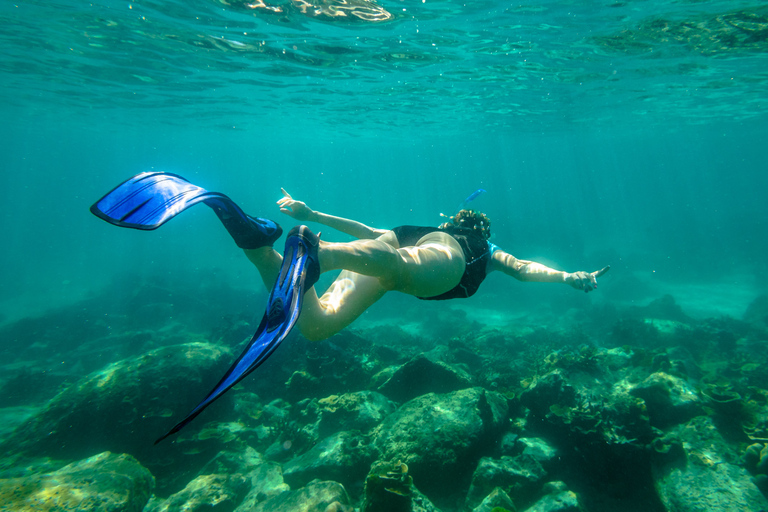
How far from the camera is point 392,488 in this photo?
3787 millimetres

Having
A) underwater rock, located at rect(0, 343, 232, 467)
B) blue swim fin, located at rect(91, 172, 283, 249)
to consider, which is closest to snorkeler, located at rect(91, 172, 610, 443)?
blue swim fin, located at rect(91, 172, 283, 249)

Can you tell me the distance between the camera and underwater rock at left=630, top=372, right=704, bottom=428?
621 cm

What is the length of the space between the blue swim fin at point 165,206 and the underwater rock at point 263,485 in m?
4.13

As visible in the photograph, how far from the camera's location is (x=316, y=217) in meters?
4.80

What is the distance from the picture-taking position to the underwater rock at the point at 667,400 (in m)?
6.21

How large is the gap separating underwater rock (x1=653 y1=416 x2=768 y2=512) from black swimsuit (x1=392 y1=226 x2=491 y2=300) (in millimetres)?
4042

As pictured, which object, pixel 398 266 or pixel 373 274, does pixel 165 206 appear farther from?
pixel 398 266

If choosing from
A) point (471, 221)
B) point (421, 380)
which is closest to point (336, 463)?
point (421, 380)

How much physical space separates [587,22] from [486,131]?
25.5 m

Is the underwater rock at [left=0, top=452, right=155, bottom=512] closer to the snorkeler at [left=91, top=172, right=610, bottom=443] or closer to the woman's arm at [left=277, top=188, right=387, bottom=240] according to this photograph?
the snorkeler at [left=91, top=172, right=610, bottom=443]

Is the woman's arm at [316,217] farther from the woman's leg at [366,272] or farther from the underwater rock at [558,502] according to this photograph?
the underwater rock at [558,502]

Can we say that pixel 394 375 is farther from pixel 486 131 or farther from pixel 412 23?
pixel 486 131

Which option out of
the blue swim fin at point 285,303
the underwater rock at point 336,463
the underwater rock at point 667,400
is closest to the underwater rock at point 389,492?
the underwater rock at point 336,463

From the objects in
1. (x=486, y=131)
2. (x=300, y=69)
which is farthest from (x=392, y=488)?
(x=486, y=131)
